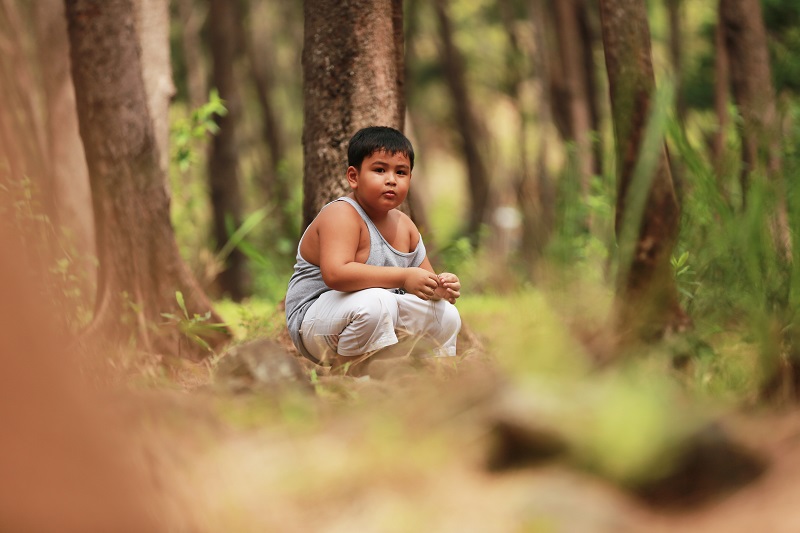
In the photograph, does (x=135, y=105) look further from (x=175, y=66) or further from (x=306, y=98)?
(x=175, y=66)

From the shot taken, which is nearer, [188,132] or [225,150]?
[188,132]

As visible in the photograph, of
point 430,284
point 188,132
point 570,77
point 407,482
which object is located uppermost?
point 570,77

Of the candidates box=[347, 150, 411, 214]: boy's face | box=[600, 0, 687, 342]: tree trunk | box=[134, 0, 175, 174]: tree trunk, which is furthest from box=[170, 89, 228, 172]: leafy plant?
box=[600, 0, 687, 342]: tree trunk

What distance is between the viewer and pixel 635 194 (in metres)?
3.09

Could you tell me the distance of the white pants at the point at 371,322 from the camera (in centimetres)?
408

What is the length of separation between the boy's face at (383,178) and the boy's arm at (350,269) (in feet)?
0.48

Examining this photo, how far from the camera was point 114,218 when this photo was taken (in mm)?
5246

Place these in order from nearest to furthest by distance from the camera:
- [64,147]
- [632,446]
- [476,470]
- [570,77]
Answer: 1. [632,446]
2. [476,470]
3. [64,147]
4. [570,77]

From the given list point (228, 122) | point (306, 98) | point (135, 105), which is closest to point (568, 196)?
point (306, 98)

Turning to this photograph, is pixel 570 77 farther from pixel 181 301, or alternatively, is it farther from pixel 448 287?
pixel 448 287

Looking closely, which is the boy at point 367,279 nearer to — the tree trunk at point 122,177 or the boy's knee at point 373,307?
the boy's knee at point 373,307

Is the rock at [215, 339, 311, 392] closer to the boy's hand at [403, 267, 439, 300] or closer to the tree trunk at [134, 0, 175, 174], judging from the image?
the boy's hand at [403, 267, 439, 300]

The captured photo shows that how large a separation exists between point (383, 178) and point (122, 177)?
6.05 feet

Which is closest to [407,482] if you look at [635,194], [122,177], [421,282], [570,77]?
[635,194]
